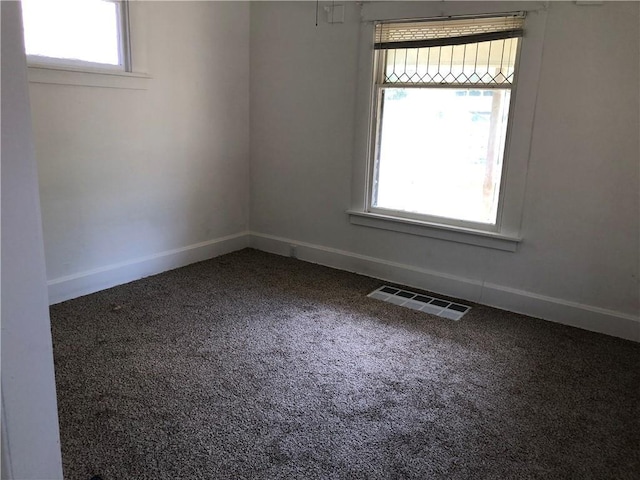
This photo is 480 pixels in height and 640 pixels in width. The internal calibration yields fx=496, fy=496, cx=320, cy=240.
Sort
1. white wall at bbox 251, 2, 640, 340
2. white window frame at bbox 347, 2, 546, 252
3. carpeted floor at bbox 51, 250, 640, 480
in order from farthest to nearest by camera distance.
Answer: white window frame at bbox 347, 2, 546, 252, white wall at bbox 251, 2, 640, 340, carpeted floor at bbox 51, 250, 640, 480

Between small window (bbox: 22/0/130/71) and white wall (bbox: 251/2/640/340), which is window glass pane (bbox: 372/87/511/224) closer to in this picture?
white wall (bbox: 251/2/640/340)

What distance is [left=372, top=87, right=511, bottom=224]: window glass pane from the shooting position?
336 centimetres

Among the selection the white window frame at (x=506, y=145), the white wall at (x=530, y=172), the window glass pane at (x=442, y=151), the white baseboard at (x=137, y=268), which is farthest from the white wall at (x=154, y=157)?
the window glass pane at (x=442, y=151)

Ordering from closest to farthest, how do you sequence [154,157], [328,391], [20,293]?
[20,293]
[328,391]
[154,157]

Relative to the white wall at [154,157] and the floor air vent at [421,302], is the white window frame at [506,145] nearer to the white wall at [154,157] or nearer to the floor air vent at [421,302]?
the floor air vent at [421,302]

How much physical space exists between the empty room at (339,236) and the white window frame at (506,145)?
0.05 ft

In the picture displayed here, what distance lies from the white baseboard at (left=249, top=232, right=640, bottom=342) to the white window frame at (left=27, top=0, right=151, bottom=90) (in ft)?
5.90

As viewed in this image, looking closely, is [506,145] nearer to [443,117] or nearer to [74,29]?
[443,117]

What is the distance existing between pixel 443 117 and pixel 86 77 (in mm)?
2403

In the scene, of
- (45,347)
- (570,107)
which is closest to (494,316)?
(570,107)

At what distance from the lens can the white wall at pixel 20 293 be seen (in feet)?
2.89

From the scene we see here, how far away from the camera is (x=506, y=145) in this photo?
3.26 meters

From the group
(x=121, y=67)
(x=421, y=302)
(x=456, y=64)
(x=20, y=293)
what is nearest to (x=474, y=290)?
(x=421, y=302)

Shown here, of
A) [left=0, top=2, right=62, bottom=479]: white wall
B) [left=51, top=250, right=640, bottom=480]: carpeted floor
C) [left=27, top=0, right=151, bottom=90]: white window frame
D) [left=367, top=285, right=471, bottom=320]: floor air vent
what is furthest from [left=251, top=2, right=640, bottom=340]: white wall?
[left=0, top=2, right=62, bottom=479]: white wall
